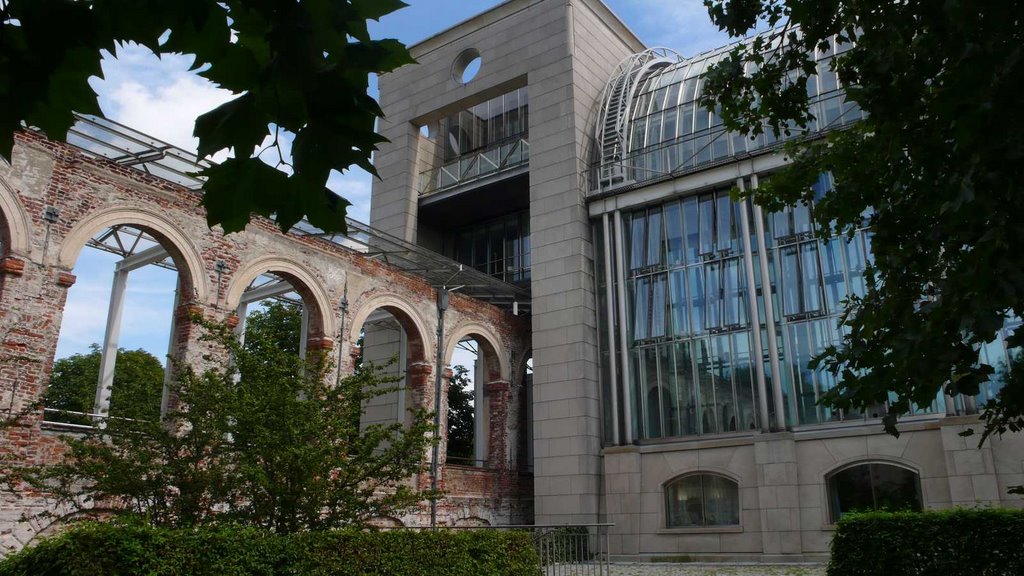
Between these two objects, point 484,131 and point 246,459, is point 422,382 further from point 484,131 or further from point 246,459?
point 484,131

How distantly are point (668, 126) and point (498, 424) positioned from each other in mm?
10262

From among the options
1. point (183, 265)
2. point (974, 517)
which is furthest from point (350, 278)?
point (974, 517)

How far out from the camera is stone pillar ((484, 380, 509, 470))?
2417 centimetres

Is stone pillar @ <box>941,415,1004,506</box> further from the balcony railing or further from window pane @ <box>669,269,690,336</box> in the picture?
the balcony railing

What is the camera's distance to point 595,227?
2494 cm

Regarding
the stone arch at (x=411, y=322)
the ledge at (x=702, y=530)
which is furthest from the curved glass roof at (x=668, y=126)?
the ledge at (x=702, y=530)

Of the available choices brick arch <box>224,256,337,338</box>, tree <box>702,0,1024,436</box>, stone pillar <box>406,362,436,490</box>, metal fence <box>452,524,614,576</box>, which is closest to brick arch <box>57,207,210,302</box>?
brick arch <box>224,256,337,338</box>

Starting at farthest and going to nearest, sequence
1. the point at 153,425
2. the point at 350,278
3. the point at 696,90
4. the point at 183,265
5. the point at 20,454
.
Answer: the point at 696,90, the point at 350,278, the point at 183,265, the point at 20,454, the point at 153,425

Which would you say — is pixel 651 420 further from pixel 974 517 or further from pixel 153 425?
pixel 153 425

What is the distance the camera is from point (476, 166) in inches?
1099

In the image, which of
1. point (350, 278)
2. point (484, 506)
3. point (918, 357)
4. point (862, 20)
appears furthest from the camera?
point (484, 506)

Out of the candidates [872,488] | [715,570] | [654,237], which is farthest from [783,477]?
[654,237]

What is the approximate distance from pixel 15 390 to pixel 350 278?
26.8ft

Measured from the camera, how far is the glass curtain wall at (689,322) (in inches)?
854
